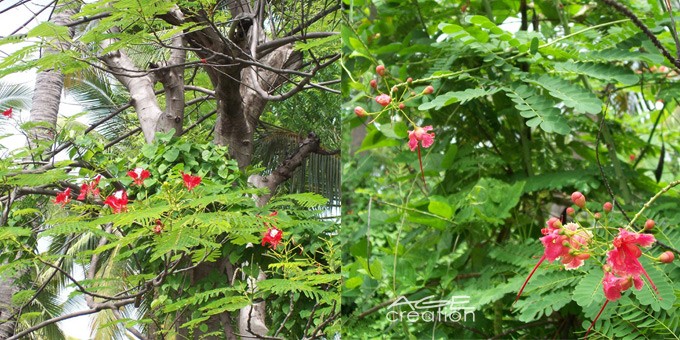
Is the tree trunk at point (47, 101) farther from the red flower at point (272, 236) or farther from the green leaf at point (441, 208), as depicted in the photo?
the green leaf at point (441, 208)

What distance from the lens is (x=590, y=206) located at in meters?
0.89

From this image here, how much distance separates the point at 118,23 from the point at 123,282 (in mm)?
400

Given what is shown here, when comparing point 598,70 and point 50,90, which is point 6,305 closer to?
point 50,90

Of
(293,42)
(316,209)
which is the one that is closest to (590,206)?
(316,209)

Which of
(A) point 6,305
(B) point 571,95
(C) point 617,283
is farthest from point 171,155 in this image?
(C) point 617,283

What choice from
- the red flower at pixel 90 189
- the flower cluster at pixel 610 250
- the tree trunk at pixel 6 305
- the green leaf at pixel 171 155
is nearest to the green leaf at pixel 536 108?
the flower cluster at pixel 610 250

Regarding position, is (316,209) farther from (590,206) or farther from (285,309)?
(590,206)

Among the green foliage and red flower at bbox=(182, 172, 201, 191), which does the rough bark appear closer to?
red flower at bbox=(182, 172, 201, 191)

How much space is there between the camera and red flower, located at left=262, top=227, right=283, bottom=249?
1027 mm

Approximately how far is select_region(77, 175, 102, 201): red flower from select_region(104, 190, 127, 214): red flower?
0.02m

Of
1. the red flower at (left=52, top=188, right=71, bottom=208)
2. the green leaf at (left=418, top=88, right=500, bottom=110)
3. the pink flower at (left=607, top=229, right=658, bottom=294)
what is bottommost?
the pink flower at (left=607, top=229, right=658, bottom=294)

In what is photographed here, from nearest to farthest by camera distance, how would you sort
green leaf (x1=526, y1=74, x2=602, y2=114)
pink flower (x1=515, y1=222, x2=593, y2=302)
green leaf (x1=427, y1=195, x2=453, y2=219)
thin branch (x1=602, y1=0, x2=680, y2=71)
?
thin branch (x1=602, y1=0, x2=680, y2=71)
pink flower (x1=515, y1=222, x2=593, y2=302)
green leaf (x1=526, y1=74, x2=602, y2=114)
green leaf (x1=427, y1=195, x2=453, y2=219)

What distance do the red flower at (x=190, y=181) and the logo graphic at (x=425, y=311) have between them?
0.35 metres

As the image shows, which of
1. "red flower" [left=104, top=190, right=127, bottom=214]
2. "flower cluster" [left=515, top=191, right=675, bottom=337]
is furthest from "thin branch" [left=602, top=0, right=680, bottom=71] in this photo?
"red flower" [left=104, top=190, right=127, bottom=214]
